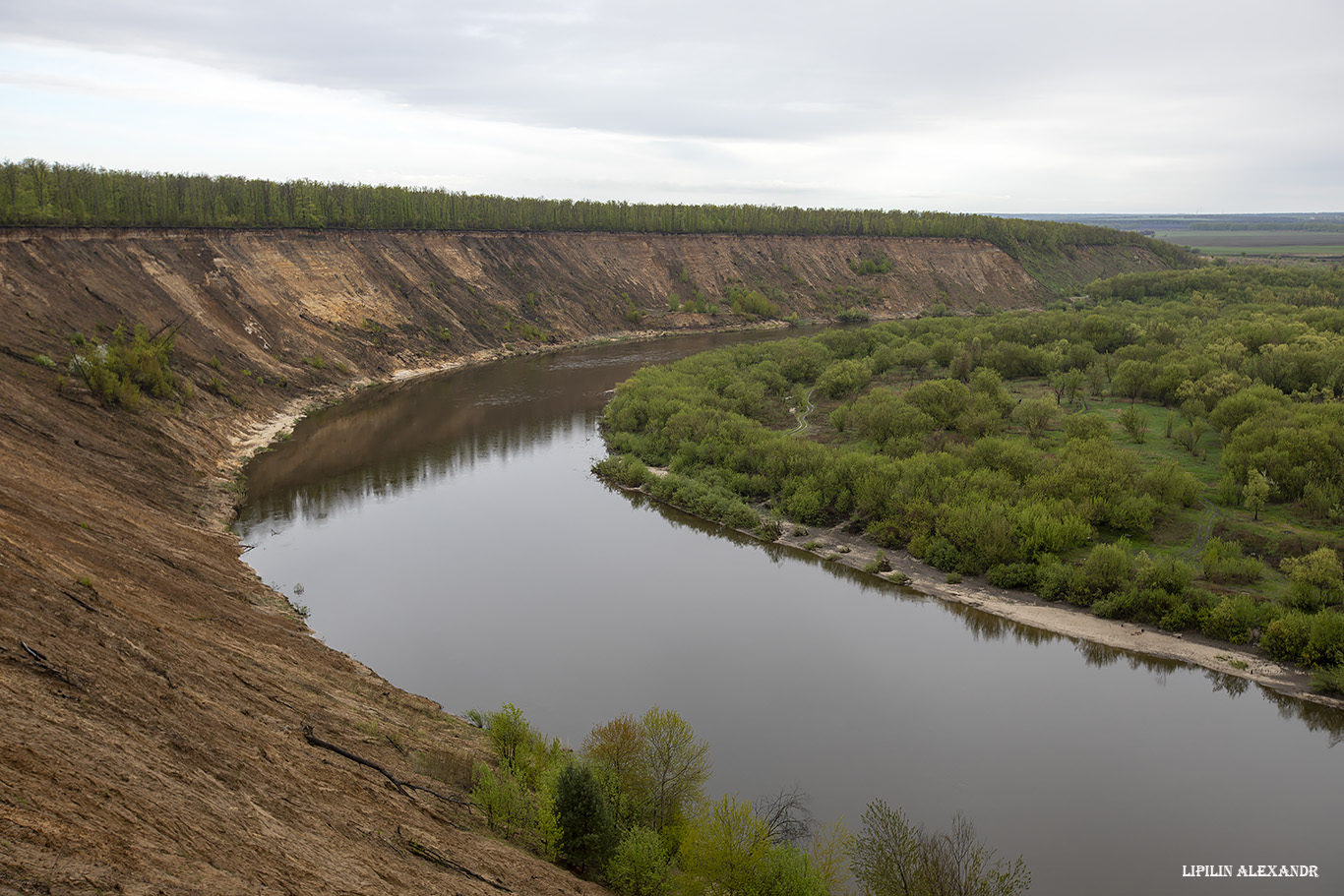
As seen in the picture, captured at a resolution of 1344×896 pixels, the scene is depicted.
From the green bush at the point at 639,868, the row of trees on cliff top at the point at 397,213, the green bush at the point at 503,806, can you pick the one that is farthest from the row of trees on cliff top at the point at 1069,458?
the row of trees on cliff top at the point at 397,213

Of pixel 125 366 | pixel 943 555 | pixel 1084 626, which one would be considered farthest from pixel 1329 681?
pixel 125 366

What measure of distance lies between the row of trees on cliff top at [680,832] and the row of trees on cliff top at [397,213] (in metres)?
48.0

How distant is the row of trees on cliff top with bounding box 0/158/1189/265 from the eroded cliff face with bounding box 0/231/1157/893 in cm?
283

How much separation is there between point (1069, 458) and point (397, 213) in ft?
210

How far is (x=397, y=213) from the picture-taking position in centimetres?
7912

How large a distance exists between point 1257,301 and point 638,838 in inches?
3433

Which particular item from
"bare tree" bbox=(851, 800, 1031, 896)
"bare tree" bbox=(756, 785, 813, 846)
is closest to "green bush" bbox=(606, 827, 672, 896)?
"bare tree" bbox=(756, 785, 813, 846)

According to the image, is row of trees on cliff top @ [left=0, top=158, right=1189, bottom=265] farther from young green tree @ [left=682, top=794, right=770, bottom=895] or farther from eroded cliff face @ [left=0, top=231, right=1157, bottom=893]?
young green tree @ [left=682, top=794, right=770, bottom=895]

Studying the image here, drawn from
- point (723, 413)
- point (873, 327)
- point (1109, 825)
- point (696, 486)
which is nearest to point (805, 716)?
point (1109, 825)

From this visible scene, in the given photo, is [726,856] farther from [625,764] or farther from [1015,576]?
[1015,576]

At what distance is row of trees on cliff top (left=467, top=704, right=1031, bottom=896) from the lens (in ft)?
44.8

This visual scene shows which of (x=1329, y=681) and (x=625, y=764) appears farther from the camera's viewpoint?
(x=1329, y=681)

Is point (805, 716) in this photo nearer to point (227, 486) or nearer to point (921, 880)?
point (921, 880)

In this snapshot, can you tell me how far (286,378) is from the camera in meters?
52.2
